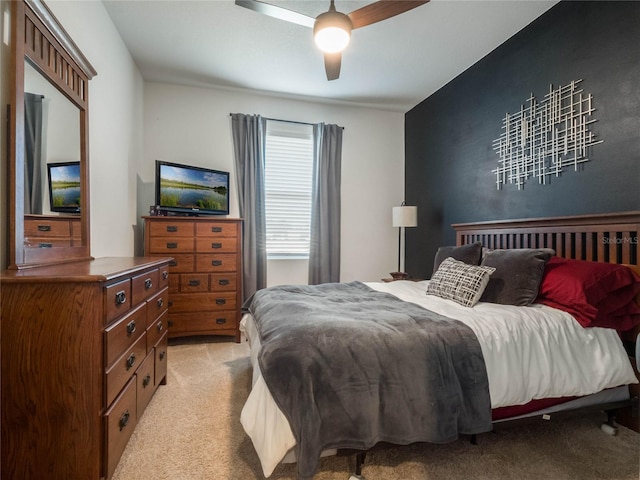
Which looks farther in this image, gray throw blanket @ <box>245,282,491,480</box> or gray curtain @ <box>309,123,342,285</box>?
gray curtain @ <box>309,123,342,285</box>

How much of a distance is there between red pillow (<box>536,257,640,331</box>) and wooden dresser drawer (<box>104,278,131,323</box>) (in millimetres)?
2354

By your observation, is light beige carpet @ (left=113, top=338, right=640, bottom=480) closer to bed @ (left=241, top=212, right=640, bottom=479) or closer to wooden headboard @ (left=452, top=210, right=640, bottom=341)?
bed @ (left=241, top=212, right=640, bottom=479)

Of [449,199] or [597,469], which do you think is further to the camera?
[449,199]

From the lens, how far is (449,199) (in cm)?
362

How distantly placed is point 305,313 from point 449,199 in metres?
2.65

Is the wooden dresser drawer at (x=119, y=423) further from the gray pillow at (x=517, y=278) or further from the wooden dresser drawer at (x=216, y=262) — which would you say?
the gray pillow at (x=517, y=278)

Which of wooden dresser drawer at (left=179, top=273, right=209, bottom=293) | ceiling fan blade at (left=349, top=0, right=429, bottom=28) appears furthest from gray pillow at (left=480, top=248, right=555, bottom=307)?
wooden dresser drawer at (left=179, top=273, right=209, bottom=293)

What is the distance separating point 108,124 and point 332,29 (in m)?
1.99

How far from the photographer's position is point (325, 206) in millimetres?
4125

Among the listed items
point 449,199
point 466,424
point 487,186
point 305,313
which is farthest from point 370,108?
point 466,424

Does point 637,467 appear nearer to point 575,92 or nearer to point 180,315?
point 575,92

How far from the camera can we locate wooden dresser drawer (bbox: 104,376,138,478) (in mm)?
1296

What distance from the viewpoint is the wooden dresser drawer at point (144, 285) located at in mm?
1641

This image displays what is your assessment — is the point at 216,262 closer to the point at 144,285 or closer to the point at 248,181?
the point at 248,181
